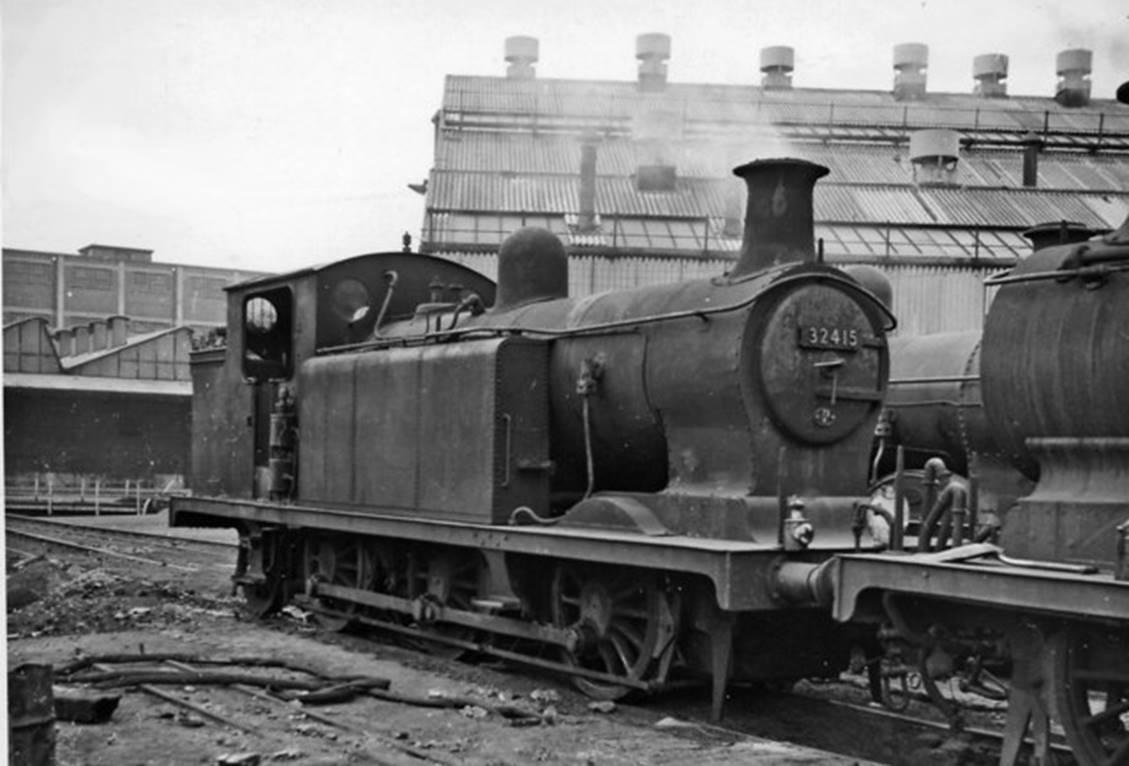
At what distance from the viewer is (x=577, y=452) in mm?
9703

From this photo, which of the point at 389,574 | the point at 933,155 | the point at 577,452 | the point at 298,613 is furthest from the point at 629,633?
the point at 933,155

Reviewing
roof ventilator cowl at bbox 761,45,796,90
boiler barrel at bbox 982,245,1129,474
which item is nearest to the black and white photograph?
boiler barrel at bbox 982,245,1129,474

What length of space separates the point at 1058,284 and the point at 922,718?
3.59 meters

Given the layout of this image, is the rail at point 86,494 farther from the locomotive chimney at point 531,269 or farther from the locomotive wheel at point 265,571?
the locomotive chimney at point 531,269

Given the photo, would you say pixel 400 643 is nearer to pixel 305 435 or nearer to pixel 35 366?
pixel 305 435

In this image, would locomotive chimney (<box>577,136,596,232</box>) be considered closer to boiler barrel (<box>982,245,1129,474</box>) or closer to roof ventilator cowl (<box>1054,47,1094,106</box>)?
roof ventilator cowl (<box>1054,47,1094,106</box>)

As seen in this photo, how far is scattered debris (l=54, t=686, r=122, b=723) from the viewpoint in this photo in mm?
7887

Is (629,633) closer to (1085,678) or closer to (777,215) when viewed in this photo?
(777,215)

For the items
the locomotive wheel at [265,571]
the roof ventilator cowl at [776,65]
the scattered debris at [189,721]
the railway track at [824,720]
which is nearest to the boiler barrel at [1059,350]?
the railway track at [824,720]

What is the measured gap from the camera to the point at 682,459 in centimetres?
A: 847

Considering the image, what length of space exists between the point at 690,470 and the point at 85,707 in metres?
4.03

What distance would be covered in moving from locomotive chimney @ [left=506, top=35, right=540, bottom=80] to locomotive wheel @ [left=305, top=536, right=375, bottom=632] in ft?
84.4

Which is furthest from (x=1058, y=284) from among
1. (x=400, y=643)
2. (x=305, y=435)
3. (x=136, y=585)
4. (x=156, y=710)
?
(x=136, y=585)

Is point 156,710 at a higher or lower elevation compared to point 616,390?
lower
